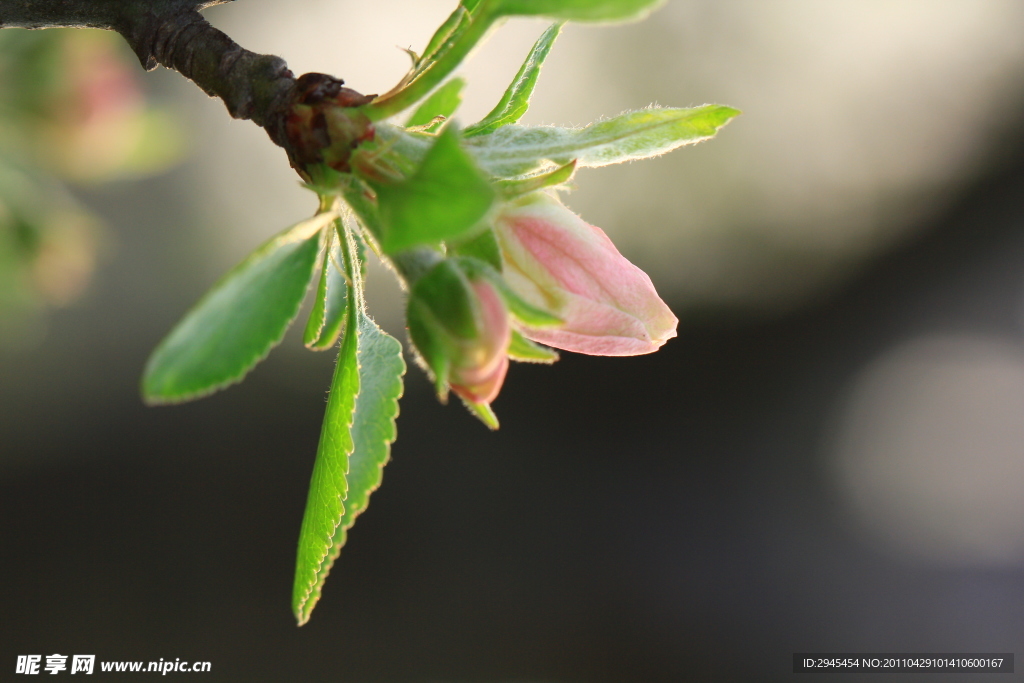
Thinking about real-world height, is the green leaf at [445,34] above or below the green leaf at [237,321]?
above

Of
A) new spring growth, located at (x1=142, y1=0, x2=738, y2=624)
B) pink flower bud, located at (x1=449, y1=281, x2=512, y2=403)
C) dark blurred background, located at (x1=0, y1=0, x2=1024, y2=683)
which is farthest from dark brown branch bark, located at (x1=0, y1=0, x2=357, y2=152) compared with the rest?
dark blurred background, located at (x1=0, y1=0, x2=1024, y2=683)

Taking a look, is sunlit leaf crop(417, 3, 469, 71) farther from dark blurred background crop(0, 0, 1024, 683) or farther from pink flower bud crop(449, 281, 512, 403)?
dark blurred background crop(0, 0, 1024, 683)

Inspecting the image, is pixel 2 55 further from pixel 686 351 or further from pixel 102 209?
pixel 686 351

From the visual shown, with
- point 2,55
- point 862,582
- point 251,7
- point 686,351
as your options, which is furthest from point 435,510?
point 2,55

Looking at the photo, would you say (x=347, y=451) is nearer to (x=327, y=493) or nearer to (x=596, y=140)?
(x=327, y=493)

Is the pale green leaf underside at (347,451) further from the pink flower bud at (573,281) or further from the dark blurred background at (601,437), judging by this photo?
the dark blurred background at (601,437)

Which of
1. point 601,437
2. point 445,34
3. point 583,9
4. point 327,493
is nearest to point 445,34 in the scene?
point 445,34

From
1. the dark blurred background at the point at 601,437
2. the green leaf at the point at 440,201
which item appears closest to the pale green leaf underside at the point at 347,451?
the green leaf at the point at 440,201

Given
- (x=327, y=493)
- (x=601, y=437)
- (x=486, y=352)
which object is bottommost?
(x=601, y=437)
